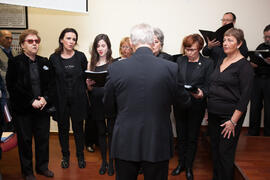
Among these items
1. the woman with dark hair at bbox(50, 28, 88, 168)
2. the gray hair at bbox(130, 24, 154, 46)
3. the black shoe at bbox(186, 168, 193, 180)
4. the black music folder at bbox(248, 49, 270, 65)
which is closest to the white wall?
the black music folder at bbox(248, 49, 270, 65)

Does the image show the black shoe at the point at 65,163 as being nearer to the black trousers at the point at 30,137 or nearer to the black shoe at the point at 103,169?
the black trousers at the point at 30,137

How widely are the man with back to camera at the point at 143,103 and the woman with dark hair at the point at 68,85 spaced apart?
137 centimetres

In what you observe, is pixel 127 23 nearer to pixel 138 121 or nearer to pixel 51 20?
pixel 51 20

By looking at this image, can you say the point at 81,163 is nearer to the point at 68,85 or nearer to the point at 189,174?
the point at 68,85

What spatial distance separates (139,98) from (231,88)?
3.53 feet

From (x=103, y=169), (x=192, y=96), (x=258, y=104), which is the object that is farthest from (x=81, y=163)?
(x=258, y=104)

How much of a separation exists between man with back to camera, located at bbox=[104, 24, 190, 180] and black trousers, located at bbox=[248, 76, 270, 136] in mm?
2617

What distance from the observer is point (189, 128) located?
2.70 metres

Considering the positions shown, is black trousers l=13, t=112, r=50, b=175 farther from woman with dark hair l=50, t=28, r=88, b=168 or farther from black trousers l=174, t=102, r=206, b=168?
black trousers l=174, t=102, r=206, b=168

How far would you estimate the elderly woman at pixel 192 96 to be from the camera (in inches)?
102

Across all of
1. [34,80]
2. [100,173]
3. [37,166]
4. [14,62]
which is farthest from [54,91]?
[100,173]

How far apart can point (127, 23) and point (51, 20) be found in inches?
48.6

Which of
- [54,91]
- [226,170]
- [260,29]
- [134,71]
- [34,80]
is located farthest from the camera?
[260,29]

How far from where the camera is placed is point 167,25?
13.0 ft
